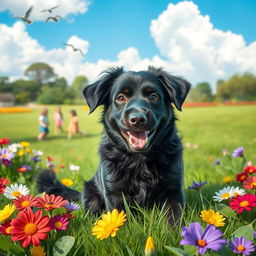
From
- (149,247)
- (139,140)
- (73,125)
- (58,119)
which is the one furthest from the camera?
(58,119)

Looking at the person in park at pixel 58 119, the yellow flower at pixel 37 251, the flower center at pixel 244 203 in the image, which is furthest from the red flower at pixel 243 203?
the person in park at pixel 58 119

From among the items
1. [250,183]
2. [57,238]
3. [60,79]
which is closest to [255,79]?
[60,79]

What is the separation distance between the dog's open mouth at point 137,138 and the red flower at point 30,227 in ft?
3.67

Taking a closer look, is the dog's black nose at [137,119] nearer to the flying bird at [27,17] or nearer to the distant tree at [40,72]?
the flying bird at [27,17]

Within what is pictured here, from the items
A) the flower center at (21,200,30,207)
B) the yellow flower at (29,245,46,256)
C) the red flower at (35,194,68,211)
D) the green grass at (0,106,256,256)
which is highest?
the flower center at (21,200,30,207)

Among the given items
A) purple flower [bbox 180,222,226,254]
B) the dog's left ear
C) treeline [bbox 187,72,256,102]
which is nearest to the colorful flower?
purple flower [bbox 180,222,226,254]

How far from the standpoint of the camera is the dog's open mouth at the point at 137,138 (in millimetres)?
2439

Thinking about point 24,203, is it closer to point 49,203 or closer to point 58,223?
point 49,203

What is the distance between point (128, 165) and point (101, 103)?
64 centimetres

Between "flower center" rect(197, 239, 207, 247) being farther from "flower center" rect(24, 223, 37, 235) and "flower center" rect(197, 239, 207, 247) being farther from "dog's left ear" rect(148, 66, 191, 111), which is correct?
"dog's left ear" rect(148, 66, 191, 111)

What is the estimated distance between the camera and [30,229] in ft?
4.71

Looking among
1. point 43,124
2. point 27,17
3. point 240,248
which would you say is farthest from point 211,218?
point 43,124

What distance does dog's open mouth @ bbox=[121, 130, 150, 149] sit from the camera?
244cm

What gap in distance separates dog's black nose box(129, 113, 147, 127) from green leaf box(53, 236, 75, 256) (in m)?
1.00
